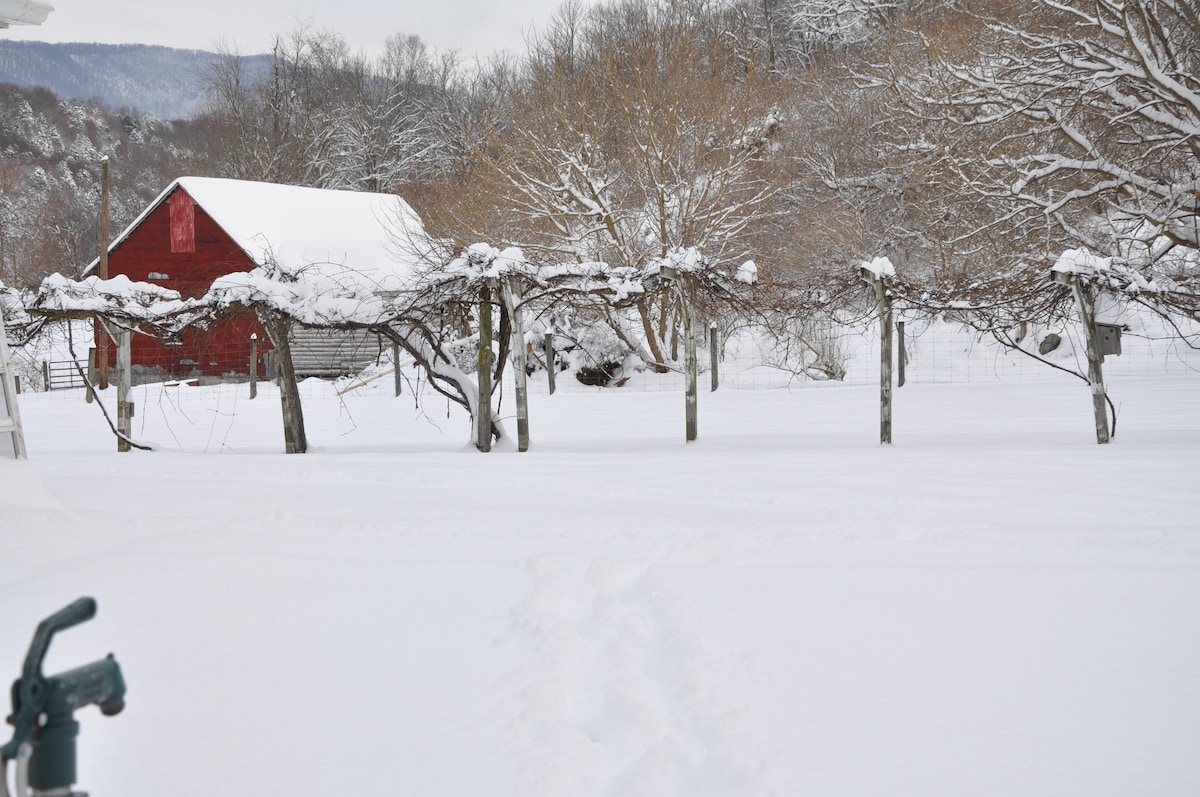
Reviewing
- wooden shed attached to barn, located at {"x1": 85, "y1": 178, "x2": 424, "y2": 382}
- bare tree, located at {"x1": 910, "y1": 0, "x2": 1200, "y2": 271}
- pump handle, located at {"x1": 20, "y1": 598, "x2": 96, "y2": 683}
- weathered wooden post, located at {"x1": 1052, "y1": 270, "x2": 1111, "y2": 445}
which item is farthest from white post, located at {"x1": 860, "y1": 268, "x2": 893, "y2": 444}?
wooden shed attached to barn, located at {"x1": 85, "y1": 178, "x2": 424, "y2": 382}

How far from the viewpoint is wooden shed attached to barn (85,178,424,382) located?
24516 mm

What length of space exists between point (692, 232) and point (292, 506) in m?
13.6

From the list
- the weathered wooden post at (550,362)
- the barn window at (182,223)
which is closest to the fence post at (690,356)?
the weathered wooden post at (550,362)

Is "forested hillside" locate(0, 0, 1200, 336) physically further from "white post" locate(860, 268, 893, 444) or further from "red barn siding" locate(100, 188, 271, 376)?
"red barn siding" locate(100, 188, 271, 376)

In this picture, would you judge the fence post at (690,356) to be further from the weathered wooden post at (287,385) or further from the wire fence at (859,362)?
the wire fence at (859,362)

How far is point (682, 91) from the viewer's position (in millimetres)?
18828

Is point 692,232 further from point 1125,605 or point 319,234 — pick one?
point 1125,605

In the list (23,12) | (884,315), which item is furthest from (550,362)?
(23,12)

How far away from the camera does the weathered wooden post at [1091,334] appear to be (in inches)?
357

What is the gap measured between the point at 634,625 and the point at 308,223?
971 inches

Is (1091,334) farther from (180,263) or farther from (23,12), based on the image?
(180,263)

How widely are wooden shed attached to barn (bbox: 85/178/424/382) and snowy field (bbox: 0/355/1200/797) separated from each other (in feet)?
55.0

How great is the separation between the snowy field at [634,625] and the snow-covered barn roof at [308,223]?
56.9 ft

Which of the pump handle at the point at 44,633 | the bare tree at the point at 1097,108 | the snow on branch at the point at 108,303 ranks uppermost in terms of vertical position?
the bare tree at the point at 1097,108
